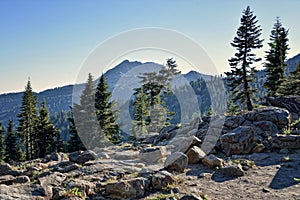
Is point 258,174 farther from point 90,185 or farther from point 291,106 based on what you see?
point 291,106

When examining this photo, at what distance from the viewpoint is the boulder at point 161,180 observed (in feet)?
29.8

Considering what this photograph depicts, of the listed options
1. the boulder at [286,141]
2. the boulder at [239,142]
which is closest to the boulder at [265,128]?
the boulder at [286,141]

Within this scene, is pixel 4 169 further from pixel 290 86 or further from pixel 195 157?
pixel 290 86

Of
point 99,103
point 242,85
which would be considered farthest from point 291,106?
point 99,103

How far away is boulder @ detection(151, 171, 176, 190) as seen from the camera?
358 inches

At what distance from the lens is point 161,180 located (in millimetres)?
9234

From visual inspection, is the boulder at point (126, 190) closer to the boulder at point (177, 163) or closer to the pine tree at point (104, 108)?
the boulder at point (177, 163)

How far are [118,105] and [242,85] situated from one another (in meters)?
19.2

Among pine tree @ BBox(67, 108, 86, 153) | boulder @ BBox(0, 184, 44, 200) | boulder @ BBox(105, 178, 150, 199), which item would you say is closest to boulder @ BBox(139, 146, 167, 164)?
boulder @ BBox(105, 178, 150, 199)

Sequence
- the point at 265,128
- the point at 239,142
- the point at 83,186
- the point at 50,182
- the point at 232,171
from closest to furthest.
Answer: the point at 83,186
the point at 50,182
the point at 232,171
the point at 239,142
the point at 265,128

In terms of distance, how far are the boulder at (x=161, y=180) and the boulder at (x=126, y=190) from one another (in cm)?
46

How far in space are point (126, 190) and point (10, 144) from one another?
53.9m

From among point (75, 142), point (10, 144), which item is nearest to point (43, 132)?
point (75, 142)

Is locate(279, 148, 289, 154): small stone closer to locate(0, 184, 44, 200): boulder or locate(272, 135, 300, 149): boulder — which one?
locate(272, 135, 300, 149): boulder
